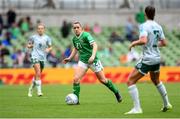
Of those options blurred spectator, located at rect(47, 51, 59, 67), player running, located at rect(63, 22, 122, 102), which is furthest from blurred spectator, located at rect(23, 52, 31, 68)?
player running, located at rect(63, 22, 122, 102)

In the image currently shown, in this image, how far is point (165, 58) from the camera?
127 feet

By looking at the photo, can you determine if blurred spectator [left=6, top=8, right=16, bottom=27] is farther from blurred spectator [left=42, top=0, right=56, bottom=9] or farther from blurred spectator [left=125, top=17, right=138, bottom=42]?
blurred spectator [left=125, top=17, right=138, bottom=42]

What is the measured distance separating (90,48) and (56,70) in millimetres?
15732

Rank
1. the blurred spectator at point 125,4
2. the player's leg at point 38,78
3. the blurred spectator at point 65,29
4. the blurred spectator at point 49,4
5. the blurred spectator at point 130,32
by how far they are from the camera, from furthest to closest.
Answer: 1. the blurred spectator at point 125,4
2. the blurred spectator at point 49,4
3. the blurred spectator at point 130,32
4. the blurred spectator at point 65,29
5. the player's leg at point 38,78

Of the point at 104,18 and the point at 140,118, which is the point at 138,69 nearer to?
the point at 140,118

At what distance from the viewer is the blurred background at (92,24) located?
124 ft

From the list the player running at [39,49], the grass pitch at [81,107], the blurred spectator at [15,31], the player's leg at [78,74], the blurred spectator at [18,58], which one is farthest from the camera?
the blurred spectator at [15,31]

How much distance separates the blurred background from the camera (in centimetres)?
3769

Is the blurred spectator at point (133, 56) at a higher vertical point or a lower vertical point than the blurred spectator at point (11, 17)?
lower

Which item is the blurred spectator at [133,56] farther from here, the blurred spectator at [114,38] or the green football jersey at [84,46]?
the green football jersey at [84,46]

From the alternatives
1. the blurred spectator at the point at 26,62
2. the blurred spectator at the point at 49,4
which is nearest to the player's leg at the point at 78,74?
the blurred spectator at the point at 26,62

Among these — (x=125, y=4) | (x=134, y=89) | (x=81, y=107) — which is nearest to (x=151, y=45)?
(x=134, y=89)

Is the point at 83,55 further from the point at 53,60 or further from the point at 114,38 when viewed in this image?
the point at 114,38

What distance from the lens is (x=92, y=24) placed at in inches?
1649
